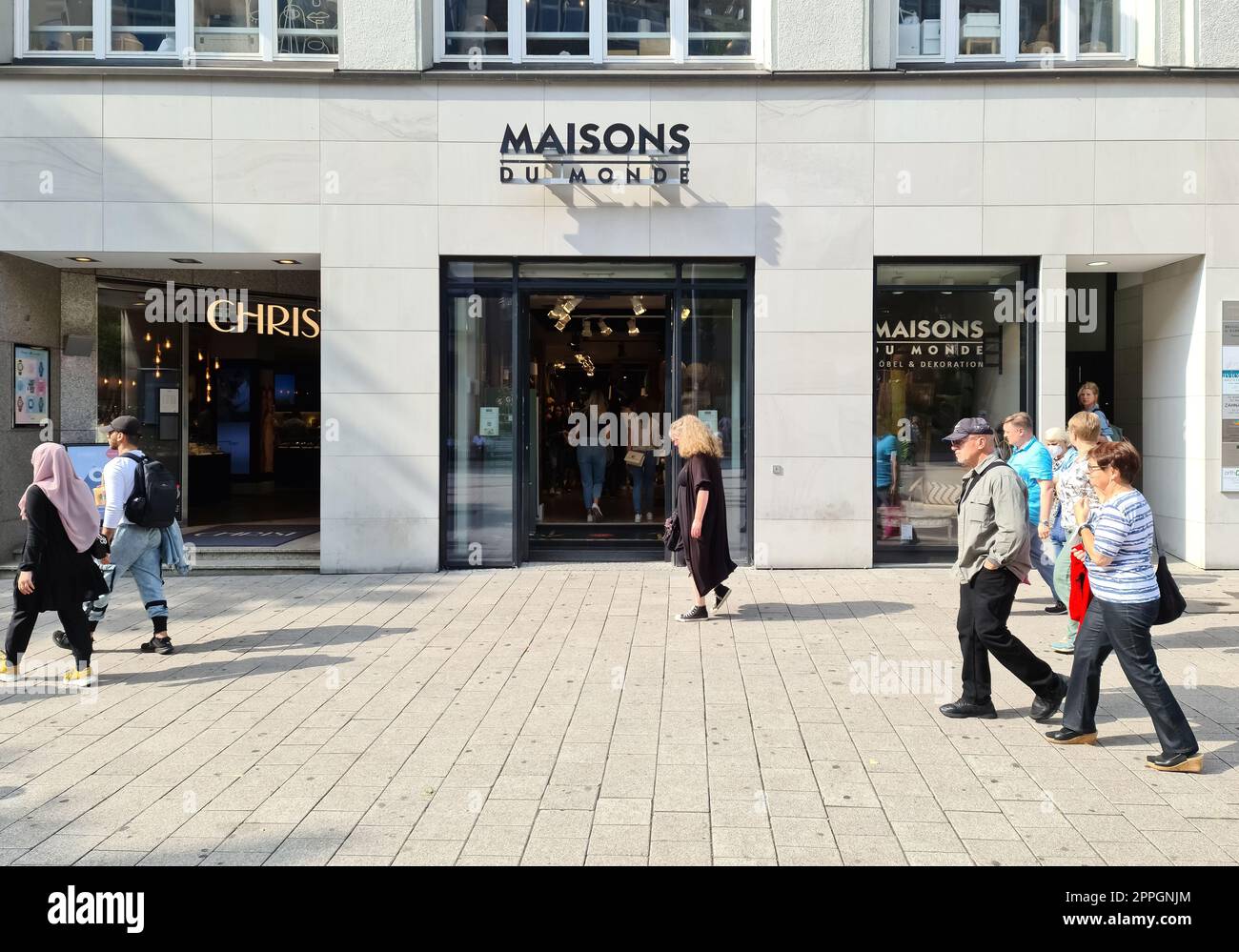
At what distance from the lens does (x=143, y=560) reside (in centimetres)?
781

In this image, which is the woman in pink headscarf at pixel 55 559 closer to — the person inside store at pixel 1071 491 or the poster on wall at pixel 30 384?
the poster on wall at pixel 30 384

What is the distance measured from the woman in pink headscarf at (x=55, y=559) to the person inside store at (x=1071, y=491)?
22.1ft

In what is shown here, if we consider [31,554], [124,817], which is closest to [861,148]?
[31,554]

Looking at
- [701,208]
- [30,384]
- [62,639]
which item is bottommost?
[62,639]

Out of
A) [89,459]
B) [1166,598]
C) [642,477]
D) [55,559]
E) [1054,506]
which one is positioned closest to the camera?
[1166,598]

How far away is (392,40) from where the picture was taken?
1120 cm

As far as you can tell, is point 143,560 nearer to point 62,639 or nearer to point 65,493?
point 62,639

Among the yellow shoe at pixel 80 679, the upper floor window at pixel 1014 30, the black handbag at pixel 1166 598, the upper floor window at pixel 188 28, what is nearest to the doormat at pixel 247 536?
the yellow shoe at pixel 80 679

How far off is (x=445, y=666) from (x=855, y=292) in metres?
6.54

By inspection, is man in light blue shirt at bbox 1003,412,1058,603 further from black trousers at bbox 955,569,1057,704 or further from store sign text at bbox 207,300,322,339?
store sign text at bbox 207,300,322,339

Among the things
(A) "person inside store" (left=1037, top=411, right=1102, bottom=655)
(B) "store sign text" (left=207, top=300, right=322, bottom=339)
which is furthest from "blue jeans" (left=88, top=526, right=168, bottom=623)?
(A) "person inside store" (left=1037, top=411, right=1102, bottom=655)

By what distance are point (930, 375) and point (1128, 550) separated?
6810 millimetres

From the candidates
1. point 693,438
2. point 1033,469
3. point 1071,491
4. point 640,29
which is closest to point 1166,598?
point 1071,491

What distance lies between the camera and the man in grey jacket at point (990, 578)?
19.3 ft
